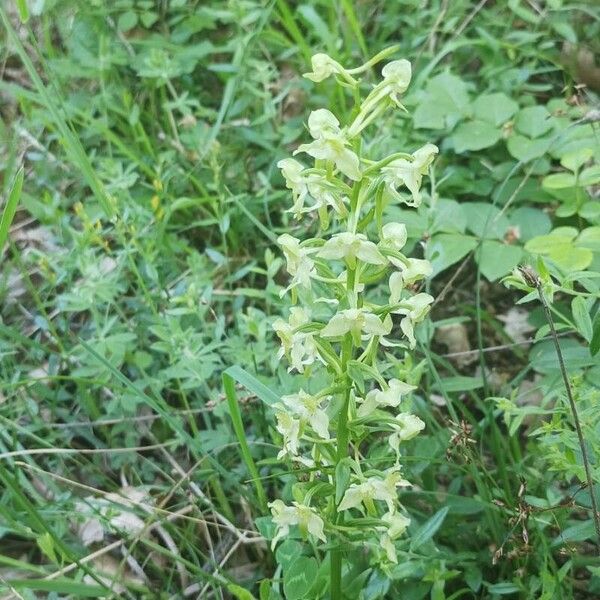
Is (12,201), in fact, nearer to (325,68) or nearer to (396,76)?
(325,68)

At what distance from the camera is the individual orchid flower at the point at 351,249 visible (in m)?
1.19

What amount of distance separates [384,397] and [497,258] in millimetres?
778

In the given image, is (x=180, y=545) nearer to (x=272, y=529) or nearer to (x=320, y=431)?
(x=272, y=529)

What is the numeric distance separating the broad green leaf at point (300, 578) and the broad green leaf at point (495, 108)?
141 centimetres

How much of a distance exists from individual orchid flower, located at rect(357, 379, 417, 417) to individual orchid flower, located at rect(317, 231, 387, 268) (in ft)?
0.71

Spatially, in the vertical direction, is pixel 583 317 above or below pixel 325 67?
below

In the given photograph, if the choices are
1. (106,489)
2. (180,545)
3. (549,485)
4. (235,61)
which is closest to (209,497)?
(180,545)

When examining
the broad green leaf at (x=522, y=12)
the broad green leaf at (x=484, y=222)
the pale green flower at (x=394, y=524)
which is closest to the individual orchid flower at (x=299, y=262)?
the pale green flower at (x=394, y=524)

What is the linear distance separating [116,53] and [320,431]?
1.86 m

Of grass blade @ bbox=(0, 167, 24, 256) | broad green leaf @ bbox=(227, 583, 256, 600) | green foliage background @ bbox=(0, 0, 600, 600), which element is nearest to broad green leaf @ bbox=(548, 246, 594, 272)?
green foliage background @ bbox=(0, 0, 600, 600)

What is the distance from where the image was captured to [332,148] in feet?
3.85

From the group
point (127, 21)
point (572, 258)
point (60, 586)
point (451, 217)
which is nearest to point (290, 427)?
point (60, 586)

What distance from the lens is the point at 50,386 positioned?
2.10 meters

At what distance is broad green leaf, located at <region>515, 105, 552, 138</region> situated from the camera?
2264 mm
